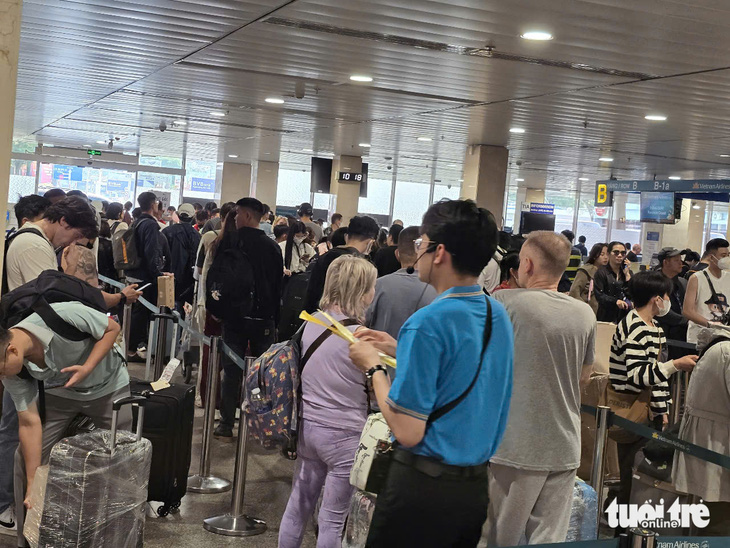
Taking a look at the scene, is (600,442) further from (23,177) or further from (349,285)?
(23,177)

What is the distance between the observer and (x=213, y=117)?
16047 mm

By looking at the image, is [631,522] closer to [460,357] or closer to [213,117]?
[460,357]

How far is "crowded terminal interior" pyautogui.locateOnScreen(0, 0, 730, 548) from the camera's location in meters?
2.52

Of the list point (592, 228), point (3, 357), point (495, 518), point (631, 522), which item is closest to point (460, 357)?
point (495, 518)

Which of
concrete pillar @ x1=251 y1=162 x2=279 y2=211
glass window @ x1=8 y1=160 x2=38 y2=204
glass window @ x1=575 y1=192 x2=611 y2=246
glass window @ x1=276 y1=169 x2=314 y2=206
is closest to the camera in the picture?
concrete pillar @ x1=251 y1=162 x2=279 y2=211

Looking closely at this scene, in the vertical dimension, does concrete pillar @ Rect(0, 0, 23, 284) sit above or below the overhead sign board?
below

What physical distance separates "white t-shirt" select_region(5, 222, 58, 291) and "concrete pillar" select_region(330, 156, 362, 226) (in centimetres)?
1478

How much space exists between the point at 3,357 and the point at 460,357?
2.15 meters

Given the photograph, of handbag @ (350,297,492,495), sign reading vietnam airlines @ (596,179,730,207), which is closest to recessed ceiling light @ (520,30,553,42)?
handbag @ (350,297,492,495)

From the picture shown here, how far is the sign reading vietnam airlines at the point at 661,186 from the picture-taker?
17.8 metres

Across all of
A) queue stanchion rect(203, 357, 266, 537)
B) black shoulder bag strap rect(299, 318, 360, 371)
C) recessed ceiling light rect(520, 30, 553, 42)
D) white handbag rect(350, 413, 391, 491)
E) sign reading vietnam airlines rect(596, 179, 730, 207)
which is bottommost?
queue stanchion rect(203, 357, 266, 537)

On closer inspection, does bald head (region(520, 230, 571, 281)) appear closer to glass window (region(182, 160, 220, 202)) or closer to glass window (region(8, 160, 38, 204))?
glass window (region(182, 160, 220, 202))

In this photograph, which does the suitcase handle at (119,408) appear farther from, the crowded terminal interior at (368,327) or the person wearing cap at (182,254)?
the person wearing cap at (182,254)

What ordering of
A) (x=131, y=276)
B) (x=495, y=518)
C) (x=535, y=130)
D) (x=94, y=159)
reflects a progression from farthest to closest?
1. (x=94, y=159)
2. (x=535, y=130)
3. (x=131, y=276)
4. (x=495, y=518)
